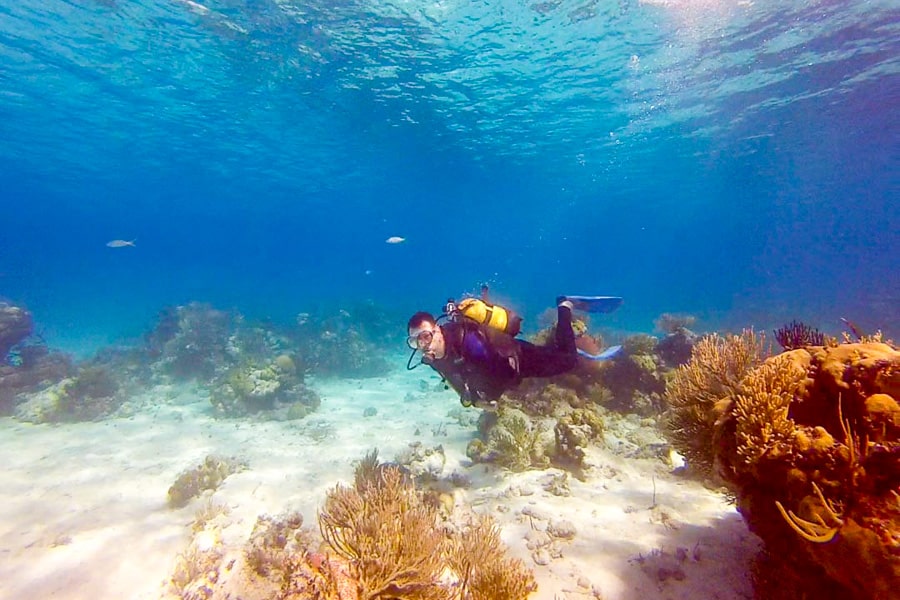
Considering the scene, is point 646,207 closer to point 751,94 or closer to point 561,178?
point 561,178

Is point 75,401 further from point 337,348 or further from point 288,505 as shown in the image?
point 288,505

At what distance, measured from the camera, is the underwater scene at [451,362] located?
3.32 metres

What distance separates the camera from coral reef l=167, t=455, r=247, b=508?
7.12 meters

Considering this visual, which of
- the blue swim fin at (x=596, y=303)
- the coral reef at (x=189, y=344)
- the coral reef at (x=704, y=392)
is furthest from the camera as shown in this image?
the coral reef at (x=189, y=344)

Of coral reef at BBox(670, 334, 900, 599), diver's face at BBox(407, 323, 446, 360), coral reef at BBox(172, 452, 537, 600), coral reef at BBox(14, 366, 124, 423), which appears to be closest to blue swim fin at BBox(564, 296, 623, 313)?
diver's face at BBox(407, 323, 446, 360)

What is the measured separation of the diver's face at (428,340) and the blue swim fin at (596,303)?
3.12m

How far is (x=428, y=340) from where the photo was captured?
523 centimetres

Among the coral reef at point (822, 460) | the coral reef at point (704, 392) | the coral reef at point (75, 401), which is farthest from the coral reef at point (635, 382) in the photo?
the coral reef at point (75, 401)

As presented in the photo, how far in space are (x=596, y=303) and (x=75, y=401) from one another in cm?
1525

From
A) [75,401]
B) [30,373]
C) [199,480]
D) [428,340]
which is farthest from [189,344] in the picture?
[428,340]

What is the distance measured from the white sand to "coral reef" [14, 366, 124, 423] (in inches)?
24.9

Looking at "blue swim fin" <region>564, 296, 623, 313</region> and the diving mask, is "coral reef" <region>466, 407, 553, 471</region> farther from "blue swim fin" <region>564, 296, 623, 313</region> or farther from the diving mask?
the diving mask

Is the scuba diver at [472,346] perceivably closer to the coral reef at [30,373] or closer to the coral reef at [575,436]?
the coral reef at [575,436]

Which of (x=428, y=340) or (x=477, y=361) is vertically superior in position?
(x=428, y=340)
